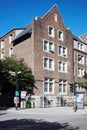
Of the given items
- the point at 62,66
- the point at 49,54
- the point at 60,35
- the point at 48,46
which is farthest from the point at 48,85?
the point at 60,35

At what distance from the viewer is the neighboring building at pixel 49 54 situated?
43.0 metres

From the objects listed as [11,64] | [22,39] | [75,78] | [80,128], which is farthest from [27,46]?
[80,128]

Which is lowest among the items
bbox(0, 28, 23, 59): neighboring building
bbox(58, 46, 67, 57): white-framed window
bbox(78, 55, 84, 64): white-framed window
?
bbox(78, 55, 84, 64): white-framed window

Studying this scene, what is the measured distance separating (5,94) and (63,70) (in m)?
12.9

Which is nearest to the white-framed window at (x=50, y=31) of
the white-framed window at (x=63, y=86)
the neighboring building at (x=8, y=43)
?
the neighboring building at (x=8, y=43)

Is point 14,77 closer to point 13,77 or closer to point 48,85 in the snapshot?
point 13,77

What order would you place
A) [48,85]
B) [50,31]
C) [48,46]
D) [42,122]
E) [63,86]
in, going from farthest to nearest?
[63,86], [50,31], [48,46], [48,85], [42,122]

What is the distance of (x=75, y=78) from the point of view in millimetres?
51875

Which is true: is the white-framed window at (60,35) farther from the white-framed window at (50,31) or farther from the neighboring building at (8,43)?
the neighboring building at (8,43)

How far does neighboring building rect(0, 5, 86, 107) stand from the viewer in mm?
43000

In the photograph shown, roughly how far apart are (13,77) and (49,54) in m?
9.36

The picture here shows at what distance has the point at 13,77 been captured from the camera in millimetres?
39125

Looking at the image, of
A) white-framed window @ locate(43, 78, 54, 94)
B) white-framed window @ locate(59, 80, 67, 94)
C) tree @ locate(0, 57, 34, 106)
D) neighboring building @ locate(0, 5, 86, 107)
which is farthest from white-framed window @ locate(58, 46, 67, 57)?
tree @ locate(0, 57, 34, 106)

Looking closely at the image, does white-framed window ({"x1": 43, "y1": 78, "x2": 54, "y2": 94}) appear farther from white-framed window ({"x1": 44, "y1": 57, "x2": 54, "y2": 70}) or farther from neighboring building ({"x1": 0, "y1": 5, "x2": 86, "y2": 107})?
white-framed window ({"x1": 44, "y1": 57, "x2": 54, "y2": 70})
